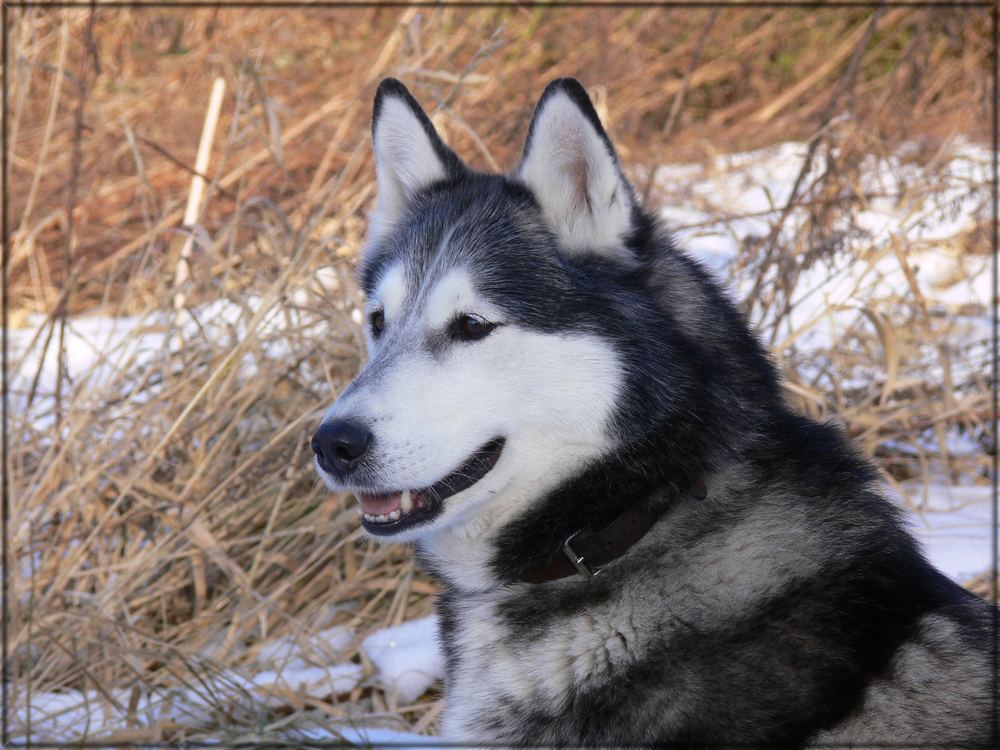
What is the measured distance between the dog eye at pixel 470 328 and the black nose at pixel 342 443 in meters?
0.35

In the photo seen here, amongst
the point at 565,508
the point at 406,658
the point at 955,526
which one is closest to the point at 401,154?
the point at 565,508

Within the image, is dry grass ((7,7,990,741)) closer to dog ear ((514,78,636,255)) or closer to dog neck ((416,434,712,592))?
dog neck ((416,434,712,592))

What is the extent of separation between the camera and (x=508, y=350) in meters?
2.17

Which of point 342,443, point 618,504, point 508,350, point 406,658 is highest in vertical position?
point 508,350

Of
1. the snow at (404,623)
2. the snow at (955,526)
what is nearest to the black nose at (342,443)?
the snow at (404,623)

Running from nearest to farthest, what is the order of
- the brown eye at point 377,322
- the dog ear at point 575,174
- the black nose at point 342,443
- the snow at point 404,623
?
the black nose at point 342,443, the dog ear at point 575,174, the brown eye at point 377,322, the snow at point 404,623

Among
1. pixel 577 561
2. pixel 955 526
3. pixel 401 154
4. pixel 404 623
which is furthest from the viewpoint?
pixel 955 526

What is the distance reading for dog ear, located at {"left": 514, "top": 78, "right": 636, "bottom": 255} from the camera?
2160mm

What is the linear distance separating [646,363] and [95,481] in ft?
7.28

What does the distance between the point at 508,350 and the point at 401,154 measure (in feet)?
2.71

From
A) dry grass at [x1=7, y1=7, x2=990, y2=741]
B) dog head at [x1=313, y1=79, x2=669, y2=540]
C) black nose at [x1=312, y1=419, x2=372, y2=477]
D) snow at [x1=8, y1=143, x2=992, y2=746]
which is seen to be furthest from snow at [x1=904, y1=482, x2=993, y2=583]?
black nose at [x1=312, y1=419, x2=372, y2=477]

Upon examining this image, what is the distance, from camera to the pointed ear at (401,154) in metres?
2.57

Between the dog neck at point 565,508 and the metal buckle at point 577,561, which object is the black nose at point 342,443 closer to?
the dog neck at point 565,508

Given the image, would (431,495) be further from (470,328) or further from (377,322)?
(377,322)
